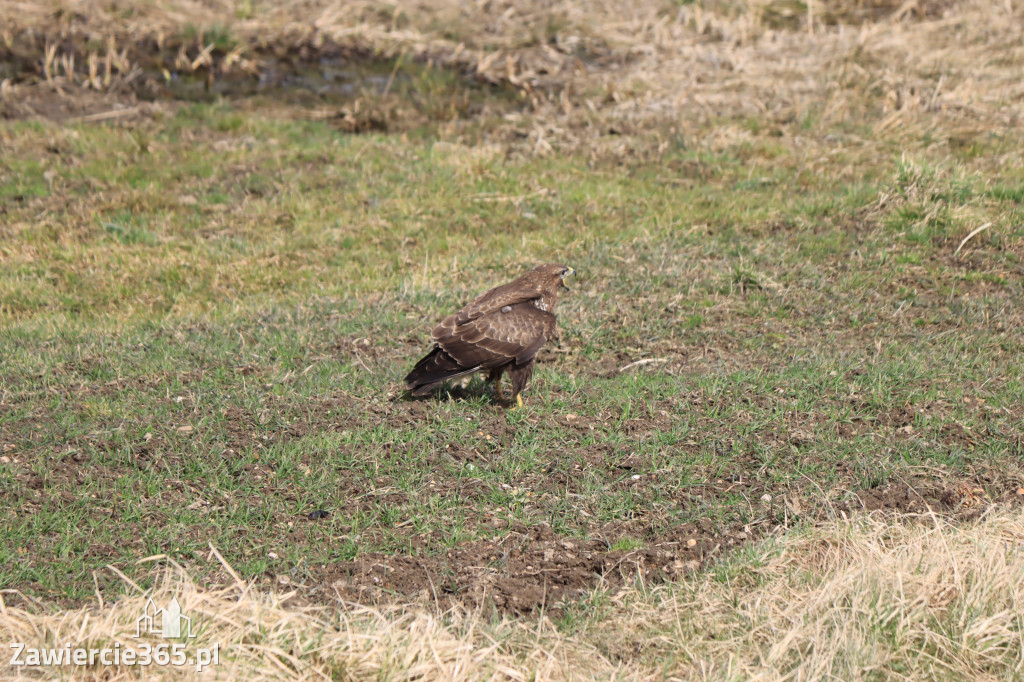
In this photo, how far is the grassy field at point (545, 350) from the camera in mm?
4645

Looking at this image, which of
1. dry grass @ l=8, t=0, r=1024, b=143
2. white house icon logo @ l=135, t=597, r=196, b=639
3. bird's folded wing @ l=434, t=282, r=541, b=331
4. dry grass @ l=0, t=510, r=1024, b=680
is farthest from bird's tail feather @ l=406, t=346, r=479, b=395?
dry grass @ l=8, t=0, r=1024, b=143

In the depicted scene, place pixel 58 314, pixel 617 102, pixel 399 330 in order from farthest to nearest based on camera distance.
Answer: pixel 617 102
pixel 58 314
pixel 399 330

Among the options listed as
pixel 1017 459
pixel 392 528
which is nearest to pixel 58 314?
pixel 392 528

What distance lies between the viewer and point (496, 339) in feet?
19.4

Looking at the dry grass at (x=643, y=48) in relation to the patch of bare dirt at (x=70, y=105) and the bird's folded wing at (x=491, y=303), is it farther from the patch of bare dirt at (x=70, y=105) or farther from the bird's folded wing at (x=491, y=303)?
the bird's folded wing at (x=491, y=303)

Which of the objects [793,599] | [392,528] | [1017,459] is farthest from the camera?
[1017,459]

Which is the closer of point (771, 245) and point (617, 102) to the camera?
point (771, 245)

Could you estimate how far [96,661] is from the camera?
3.83m

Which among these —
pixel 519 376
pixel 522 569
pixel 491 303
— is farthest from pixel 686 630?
pixel 491 303

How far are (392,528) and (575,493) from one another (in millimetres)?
1127

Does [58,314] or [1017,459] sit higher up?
[1017,459]

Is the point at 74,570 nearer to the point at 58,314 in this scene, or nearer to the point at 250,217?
the point at 58,314
